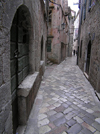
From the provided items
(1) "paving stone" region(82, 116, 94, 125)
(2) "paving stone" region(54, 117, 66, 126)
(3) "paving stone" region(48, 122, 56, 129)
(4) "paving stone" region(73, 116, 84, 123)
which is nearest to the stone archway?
(3) "paving stone" region(48, 122, 56, 129)

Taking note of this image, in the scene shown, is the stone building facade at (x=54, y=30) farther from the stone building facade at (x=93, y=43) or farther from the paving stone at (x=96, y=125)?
the paving stone at (x=96, y=125)

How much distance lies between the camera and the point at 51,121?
2.72 metres

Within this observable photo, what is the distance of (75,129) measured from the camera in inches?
97.3

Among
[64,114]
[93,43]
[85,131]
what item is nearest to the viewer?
[85,131]

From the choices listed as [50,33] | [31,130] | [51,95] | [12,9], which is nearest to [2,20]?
[12,9]

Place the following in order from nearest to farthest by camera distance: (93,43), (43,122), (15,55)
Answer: (15,55) < (43,122) < (93,43)

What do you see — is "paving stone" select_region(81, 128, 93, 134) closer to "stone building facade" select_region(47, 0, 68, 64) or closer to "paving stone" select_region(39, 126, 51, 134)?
"paving stone" select_region(39, 126, 51, 134)

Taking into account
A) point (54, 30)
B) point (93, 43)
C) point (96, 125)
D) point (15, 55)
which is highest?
point (54, 30)

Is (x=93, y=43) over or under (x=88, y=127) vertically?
over

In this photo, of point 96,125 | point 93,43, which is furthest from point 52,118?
point 93,43

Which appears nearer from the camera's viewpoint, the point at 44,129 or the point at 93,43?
the point at 44,129

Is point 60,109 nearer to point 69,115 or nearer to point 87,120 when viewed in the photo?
point 69,115

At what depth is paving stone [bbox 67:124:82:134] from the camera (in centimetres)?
239

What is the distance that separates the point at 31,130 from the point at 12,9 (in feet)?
8.02
